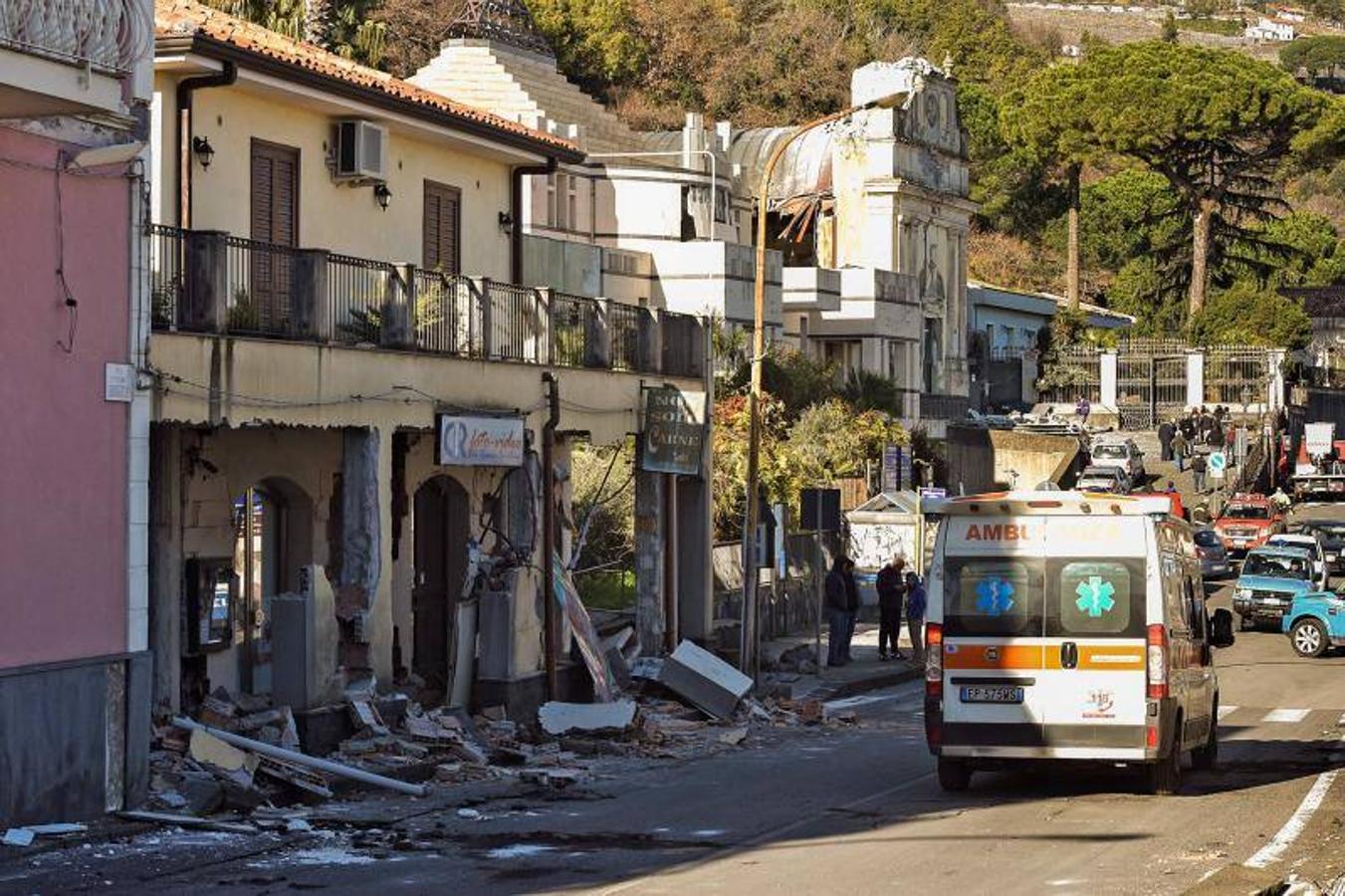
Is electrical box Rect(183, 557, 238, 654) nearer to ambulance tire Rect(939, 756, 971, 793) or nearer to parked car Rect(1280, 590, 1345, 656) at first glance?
ambulance tire Rect(939, 756, 971, 793)

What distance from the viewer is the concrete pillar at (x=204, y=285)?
20.9 metres

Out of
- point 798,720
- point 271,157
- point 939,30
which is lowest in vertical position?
point 798,720

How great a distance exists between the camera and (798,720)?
2884 centimetres

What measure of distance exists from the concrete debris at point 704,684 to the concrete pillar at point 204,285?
29.1ft

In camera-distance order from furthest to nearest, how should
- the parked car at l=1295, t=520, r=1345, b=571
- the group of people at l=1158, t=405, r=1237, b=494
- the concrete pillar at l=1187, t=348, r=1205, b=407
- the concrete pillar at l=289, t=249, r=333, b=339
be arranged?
the concrete pillar at l=1187, t=348, r=1205, b=407, the group of people at l=1158, t=405, r=1237, b=494, the parked car at l=1295, t=520, r=1345, b=571, the concrete pillar at l=289, t=249, r=333, b=339

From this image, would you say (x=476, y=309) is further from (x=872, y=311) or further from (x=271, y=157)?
(x=872, y=311)

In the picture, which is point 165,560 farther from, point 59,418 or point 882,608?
point 882,608

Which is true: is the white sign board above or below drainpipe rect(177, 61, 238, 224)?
below

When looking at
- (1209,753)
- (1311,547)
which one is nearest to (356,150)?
(1209,753)

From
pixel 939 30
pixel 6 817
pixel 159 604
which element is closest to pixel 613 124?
pixel 159 604

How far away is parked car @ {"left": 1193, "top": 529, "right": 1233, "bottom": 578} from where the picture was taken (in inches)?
2185

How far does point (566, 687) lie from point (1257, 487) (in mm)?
54494

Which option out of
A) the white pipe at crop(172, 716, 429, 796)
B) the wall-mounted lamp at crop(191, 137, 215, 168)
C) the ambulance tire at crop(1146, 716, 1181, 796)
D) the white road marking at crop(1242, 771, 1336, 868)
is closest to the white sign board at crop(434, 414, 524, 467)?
the wall-mounted lamp at crop(191, 137, 215, 168)

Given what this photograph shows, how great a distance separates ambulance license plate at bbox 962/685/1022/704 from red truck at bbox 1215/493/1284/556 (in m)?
42.4
